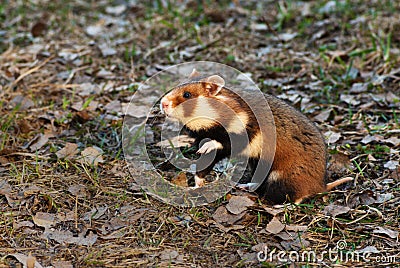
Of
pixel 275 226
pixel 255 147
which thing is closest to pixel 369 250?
pixel 275 226

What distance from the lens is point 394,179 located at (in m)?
4.14

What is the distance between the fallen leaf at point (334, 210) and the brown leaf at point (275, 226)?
0.35 m

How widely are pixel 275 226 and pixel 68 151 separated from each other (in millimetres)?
1800

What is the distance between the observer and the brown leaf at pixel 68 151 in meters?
4.37

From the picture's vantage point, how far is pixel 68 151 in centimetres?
444

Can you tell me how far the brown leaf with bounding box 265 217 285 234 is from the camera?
140 inches

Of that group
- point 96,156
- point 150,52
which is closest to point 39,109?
point 96,156

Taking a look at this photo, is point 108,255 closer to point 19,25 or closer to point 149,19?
Answer: point 149,19

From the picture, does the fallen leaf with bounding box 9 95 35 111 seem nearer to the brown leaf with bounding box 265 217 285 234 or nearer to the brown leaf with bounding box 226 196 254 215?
the brown leaf with bounding box 226 196 254 215

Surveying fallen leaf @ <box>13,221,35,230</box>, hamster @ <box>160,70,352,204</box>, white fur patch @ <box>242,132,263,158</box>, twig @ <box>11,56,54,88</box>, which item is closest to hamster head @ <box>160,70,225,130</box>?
hamster @ <box>160,70,352,204</box>

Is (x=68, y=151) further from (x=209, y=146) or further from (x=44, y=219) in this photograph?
(x=209, y=146)

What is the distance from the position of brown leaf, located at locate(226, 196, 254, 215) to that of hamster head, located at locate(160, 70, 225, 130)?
0.55 metres

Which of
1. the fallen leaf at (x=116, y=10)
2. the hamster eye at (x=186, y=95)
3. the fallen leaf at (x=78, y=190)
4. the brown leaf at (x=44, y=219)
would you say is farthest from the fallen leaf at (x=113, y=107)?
the fallen leaf at (x=116, y=10)

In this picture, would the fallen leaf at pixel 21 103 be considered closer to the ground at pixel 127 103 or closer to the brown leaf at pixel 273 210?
the ground at pixel 127 103
